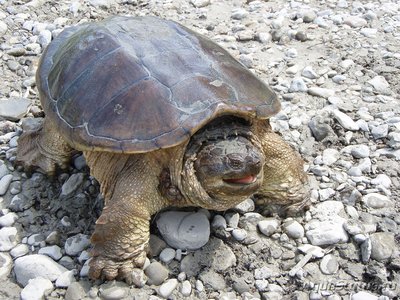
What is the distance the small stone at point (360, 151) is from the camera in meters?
3.92

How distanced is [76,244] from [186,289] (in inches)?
28.3

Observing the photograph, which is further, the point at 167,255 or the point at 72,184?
the point at 72,184

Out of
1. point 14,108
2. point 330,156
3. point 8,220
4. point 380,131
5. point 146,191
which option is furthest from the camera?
point 14,108

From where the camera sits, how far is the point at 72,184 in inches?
144

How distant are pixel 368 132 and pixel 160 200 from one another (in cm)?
181

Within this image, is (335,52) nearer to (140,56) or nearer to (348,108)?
(348,108)

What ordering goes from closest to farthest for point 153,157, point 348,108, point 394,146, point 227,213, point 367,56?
point 153,157
point 227,213
point 394,146
point 348,108
point 367,56

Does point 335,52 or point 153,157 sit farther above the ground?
point 153,157

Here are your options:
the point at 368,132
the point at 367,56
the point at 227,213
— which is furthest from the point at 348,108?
the point at 227,213

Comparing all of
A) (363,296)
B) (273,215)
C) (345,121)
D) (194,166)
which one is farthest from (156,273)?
(345,121)

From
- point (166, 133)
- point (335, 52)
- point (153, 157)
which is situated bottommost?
point (335, 52)

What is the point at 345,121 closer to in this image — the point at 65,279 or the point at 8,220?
the point at 65,279

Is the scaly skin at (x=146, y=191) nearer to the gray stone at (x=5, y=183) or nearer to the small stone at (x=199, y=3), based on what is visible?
the gray stone at (x=5, y=183)

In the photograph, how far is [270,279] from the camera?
309 centimetres
